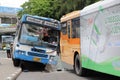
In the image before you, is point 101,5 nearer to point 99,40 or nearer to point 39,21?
point 99,40

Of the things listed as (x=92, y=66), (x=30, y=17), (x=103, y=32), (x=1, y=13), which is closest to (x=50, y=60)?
(x=30, y=17)

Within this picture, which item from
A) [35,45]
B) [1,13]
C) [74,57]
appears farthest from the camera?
[1,13]

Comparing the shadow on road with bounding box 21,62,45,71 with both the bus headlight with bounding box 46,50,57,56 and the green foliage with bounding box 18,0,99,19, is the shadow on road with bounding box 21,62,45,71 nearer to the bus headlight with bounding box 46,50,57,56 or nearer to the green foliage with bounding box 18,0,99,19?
the bus headlight with bounding box 46,50,57,56

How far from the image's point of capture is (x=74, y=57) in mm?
17812

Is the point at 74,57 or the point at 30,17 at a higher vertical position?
the point at 30,17

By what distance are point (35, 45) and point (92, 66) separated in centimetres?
679

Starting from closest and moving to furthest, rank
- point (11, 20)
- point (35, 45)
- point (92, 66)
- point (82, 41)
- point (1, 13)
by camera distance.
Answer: point (92, 66)
point (82, 41)
point (35, 45)
point (1, 13)
point (11, 20)

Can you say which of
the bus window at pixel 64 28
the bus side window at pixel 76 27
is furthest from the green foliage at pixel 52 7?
the bus side window at pixel 76 27

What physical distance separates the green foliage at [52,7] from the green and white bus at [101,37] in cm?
1877

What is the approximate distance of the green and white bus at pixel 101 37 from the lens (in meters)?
12.2

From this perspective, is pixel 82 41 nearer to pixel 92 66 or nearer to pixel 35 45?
pixel 92 66

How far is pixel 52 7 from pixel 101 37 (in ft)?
125

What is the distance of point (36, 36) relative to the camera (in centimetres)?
2108

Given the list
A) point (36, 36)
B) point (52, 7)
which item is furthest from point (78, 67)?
point (52, 7)
